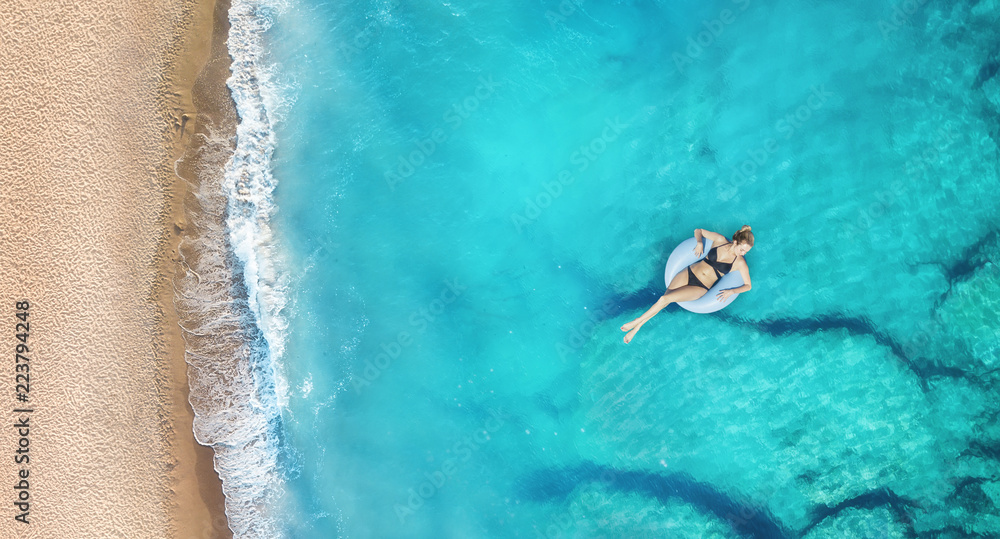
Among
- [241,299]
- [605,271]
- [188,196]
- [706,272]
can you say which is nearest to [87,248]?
[188,196]

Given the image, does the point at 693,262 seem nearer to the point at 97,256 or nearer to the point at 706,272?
the point at 706,272

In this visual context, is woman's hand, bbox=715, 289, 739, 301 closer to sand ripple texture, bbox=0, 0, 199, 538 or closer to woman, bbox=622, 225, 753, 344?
woman, bbox=622, 225, 753, 344

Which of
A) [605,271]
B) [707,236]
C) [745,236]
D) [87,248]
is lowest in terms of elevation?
[605,271]

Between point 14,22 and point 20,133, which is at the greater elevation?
point 14,22

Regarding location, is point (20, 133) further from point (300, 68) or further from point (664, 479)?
point (664, 479)

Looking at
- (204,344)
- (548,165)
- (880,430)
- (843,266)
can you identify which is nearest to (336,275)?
(204,344)

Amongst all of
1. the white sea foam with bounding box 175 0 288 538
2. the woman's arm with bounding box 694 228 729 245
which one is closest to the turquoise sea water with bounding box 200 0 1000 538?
the white sea foam with bounding box 175 0 288 538
